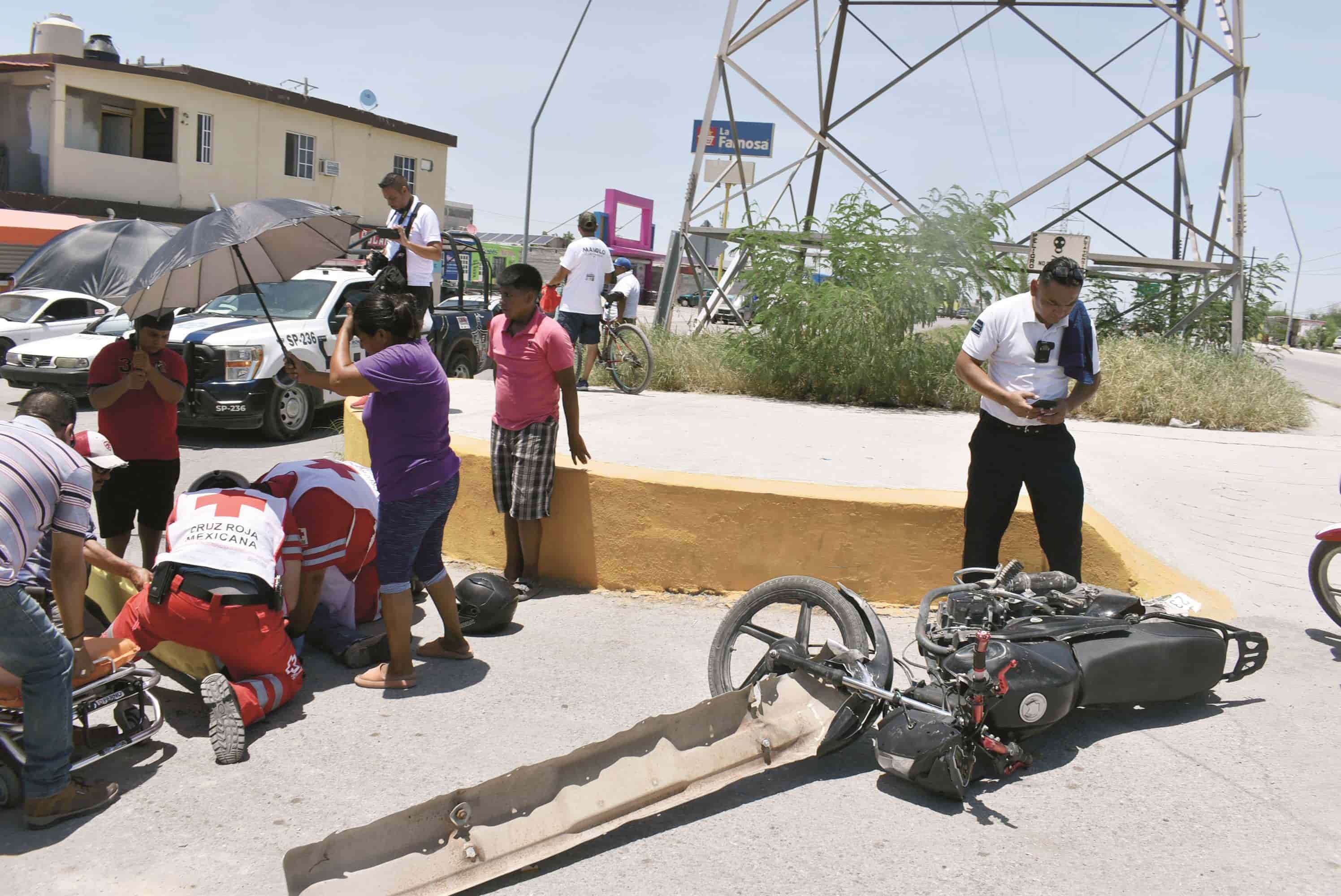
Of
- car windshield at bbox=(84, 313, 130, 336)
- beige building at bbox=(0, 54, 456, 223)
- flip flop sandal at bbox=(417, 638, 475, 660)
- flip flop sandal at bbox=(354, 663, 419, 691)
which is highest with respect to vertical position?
beige building at bbox=(0, 54, 456, 223)

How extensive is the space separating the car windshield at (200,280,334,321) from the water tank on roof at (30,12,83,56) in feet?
78.9

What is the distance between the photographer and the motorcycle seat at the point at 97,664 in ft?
11.8

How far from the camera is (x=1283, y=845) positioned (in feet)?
11.2

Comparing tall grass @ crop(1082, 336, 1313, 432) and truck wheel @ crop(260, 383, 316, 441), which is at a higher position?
tall grass @ crop(1082, 336, 1313, 432)

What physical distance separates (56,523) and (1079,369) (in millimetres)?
4097

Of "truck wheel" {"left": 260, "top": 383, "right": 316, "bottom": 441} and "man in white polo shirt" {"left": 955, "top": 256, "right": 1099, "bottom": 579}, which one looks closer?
"man in white polo shirt" {"left": 955, "top": 256, "right": 1099, "bottom": 579}

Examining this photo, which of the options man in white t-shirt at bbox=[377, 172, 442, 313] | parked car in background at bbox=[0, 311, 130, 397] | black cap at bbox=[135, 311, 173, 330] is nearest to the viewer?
black cap at bbox=[135, 311, 173, 330]

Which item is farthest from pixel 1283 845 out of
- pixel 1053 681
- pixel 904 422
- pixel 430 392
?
pixel 904 422

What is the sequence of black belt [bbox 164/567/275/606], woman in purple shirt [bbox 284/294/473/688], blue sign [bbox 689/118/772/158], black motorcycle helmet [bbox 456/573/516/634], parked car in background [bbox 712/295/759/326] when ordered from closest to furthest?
black belt [bbox 164/567/275/606] → woman in purple shirt [bbox 284/294/473/688] → black motorcycle helmet [bbox 456/573/516/634] → parked car in background [bbox 712/295/759/326] → blue sign [bbox 689/118/772/158]

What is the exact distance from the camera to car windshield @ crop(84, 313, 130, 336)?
13.2m

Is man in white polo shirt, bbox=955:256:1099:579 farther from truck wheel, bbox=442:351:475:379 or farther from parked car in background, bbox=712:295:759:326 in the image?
truck wheel, bbox=442:351:475:379

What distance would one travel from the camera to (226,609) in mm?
4176

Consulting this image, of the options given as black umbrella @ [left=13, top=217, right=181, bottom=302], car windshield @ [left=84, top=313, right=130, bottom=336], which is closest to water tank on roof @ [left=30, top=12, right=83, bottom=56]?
black umbrella @ [left=13, top=217, right=181, bottom=302]

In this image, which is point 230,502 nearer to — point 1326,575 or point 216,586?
point 216,586
